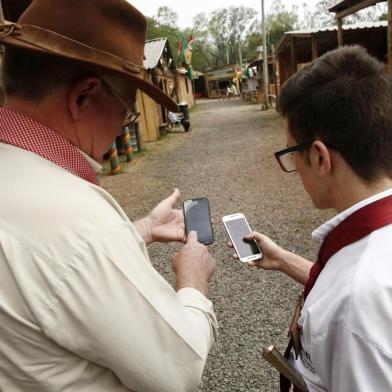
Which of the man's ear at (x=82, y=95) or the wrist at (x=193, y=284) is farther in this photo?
the wrist at (x=193, y=284)

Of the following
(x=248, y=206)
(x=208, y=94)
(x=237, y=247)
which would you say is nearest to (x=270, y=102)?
(x=248, y=206)

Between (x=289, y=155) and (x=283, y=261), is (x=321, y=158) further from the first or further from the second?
(x=283, y=261)

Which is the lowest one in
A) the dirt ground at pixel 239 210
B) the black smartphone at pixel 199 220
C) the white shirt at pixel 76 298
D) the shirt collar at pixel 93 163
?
the dirt ground at pixel 239 210

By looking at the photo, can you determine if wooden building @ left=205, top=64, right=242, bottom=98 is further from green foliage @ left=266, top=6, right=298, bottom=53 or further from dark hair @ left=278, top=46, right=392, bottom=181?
dark hair @ left=278, top=46, right=392, bottom=181

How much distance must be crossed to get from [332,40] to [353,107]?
17.3 m

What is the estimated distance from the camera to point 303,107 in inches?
48.5

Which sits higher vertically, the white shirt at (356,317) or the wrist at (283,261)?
the white shirt at (356,317)

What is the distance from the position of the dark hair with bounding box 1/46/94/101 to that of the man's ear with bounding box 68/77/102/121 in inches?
1.5

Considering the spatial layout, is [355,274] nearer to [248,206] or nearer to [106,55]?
[106,55]

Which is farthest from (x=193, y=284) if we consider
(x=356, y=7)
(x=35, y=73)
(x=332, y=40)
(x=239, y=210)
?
(x=332, y=40)

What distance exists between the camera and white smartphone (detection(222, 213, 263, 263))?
7.00 feet

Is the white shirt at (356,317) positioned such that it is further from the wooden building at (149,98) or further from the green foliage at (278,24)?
the green foliage at (278,24)

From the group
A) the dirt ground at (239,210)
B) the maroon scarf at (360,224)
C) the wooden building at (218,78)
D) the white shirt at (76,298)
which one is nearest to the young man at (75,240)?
the white shirt at (76,298)

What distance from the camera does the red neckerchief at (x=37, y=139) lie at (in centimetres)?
109
